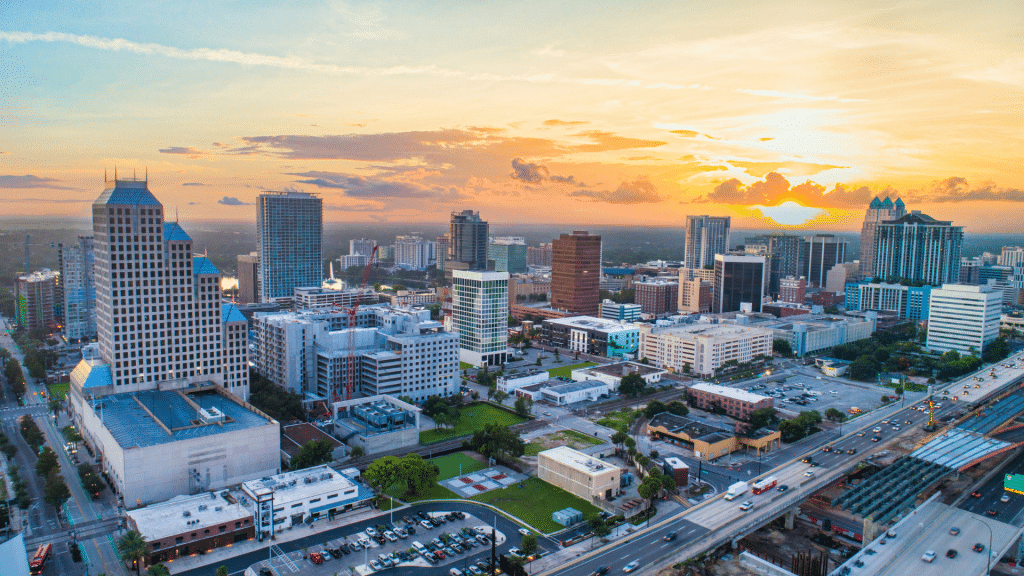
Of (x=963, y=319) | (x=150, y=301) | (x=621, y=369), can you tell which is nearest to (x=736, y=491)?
(x=621, y=369)

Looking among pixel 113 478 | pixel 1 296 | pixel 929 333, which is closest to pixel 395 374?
pixel 113 478

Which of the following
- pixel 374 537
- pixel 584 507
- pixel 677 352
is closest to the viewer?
pixel 374 537

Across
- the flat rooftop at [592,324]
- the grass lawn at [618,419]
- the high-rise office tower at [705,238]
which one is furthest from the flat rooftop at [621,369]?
the high-rise office tower at [705,238]

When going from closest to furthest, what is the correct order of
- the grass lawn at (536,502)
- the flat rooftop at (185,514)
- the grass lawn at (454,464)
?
the flat rooftop at (185,514), the grass lawn at (536,502), the grass lawn at (454,464)

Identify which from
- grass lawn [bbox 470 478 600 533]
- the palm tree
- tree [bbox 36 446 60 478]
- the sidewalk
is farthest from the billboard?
tree [bbox 36 446 60 478]

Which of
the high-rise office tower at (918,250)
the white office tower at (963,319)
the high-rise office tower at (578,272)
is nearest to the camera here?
the white office tower at (963,319)

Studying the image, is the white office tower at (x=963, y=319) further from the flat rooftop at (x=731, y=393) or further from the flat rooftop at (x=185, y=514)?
the flat rooftop at (x=185, y=514)

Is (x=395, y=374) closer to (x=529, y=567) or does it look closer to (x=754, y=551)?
(x=529, y=567)
